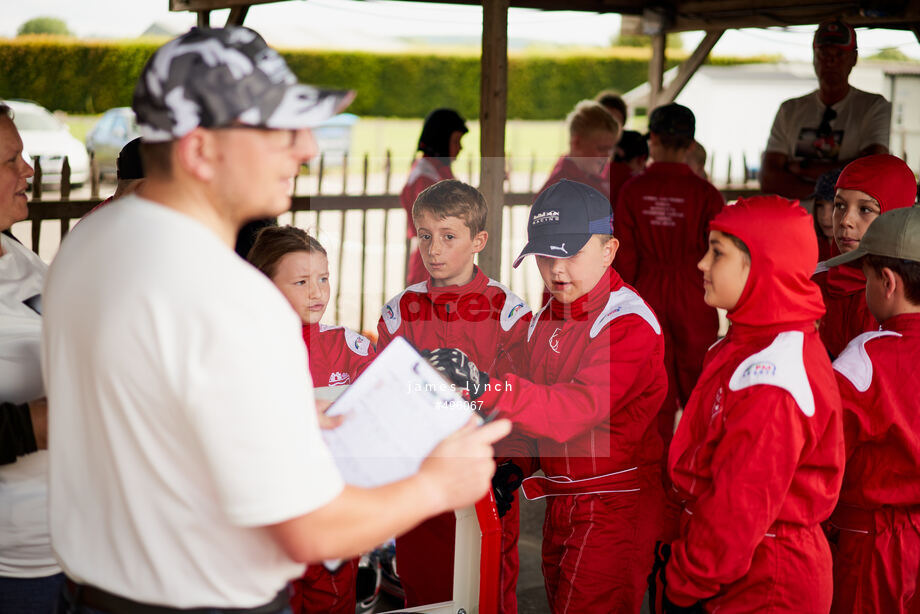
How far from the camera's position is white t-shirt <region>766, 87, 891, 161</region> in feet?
16.2

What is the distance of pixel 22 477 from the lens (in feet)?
6.24

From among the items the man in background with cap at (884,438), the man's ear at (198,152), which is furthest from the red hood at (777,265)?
the man's ear at (198,152)

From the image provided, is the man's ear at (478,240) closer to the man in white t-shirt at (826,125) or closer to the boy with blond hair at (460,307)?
the boy with blond hair at (460,307)

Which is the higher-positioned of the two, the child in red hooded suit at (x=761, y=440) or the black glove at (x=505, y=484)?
the child in red hooded suit at (x=761, y=440)

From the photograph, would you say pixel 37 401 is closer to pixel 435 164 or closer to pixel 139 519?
pixel 139 519

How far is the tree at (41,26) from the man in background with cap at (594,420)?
25150 millimetres

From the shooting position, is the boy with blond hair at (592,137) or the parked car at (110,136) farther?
the parked car at (110,136)

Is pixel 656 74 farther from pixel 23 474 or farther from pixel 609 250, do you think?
pixel 23 474

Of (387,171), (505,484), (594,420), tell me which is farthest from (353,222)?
(594,420)

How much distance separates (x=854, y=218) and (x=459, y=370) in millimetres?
1867

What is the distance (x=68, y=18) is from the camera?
78.1 ft

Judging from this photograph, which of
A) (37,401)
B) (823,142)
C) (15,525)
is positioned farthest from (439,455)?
(823,142)

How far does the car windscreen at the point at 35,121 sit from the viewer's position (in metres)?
14.6

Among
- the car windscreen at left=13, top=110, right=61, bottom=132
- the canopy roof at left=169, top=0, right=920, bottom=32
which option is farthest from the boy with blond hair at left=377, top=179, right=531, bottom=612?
the car windscreen at left=13, top=110, right=61, bottom=132
